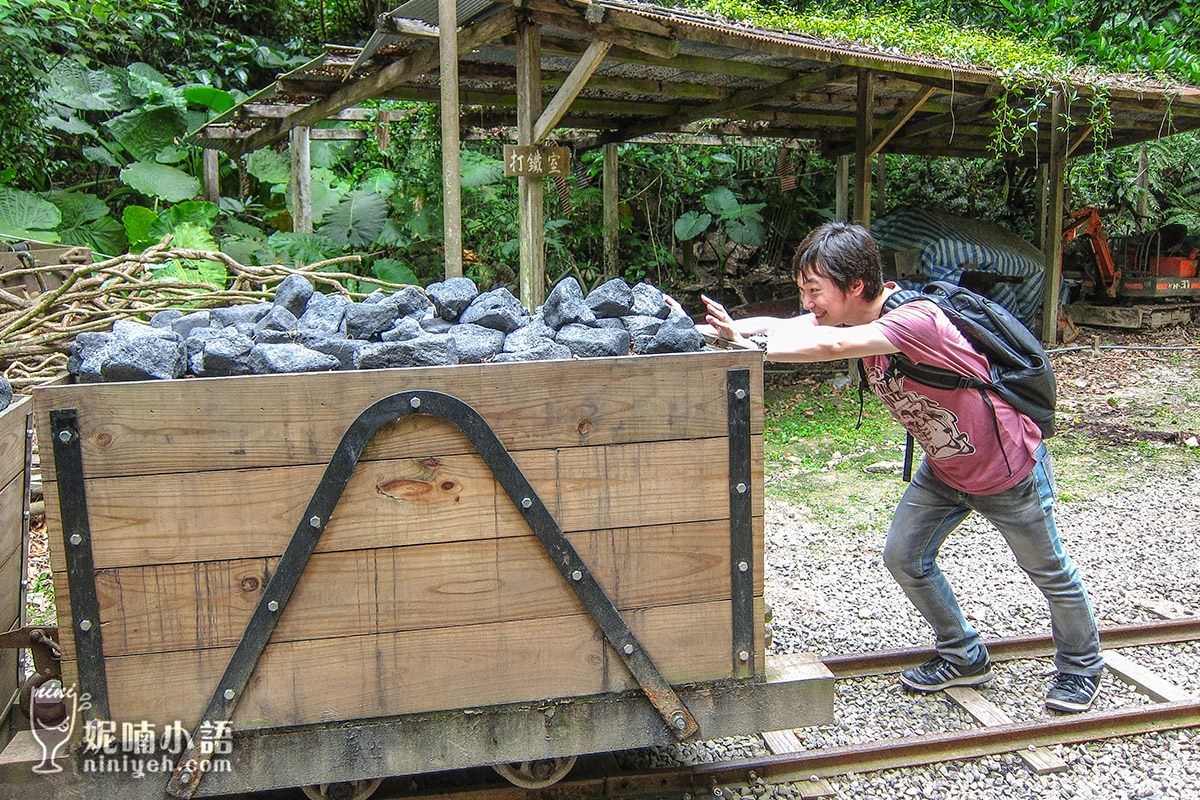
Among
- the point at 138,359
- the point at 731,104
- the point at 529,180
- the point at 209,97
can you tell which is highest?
the point at 209,97

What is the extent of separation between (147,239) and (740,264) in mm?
8509

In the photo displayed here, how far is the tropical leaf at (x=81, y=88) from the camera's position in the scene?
11502mm

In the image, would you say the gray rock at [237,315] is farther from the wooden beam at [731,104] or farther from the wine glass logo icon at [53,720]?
the wooden beam at [731,104]

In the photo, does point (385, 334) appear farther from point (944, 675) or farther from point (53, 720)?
point (944, 675)

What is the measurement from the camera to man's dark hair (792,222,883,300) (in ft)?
9.22

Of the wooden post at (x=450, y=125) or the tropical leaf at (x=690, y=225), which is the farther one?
the tropical leaf at (x=690, y=225)

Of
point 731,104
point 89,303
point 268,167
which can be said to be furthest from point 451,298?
point 268,167

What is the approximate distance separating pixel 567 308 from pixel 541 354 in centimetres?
33

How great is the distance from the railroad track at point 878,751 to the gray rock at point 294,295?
1460 millimetres

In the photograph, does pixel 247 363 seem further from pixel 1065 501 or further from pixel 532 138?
pixel 1065 501

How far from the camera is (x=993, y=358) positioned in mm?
2916

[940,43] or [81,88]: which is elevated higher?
[81,88]

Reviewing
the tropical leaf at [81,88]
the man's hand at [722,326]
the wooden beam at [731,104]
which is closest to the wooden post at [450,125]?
the man's hand at [722,326]

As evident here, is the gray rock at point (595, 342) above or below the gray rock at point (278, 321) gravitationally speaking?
below
